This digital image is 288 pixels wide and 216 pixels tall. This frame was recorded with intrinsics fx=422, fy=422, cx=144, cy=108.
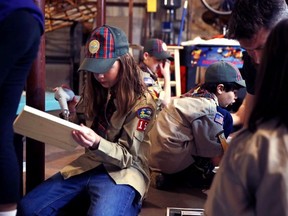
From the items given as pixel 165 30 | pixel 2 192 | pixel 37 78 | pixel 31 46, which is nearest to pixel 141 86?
pixel 37 78

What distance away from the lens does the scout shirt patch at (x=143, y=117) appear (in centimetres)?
160

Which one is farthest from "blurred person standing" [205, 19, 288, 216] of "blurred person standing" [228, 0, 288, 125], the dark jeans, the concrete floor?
the concrete floor

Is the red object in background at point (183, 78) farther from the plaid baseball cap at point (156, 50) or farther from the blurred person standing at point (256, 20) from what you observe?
the blurred person standing at point (256, 20)

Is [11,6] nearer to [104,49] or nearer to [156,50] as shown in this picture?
[104,49]

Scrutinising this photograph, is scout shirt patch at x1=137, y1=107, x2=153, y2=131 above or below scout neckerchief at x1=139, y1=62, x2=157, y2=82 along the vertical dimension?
above

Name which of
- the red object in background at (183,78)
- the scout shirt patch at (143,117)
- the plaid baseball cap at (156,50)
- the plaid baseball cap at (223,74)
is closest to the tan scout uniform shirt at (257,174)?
the scout shirt patch at (143,117)

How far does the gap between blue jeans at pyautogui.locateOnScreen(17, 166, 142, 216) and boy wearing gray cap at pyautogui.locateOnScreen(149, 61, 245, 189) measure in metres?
0.65

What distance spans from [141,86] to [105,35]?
0.25m

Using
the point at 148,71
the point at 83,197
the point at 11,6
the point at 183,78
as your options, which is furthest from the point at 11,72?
the point at 183,78

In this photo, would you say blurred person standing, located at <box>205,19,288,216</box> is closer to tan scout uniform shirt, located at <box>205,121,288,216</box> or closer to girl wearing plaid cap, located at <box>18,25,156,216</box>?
tan scout uniform shirt, located at <box>205,121,288,216</box>

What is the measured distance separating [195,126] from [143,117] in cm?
62

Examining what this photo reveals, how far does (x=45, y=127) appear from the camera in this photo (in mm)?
1356

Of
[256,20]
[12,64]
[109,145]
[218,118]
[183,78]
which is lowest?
[183,78]

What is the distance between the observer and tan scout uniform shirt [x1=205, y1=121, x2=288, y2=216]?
30.7 inches
